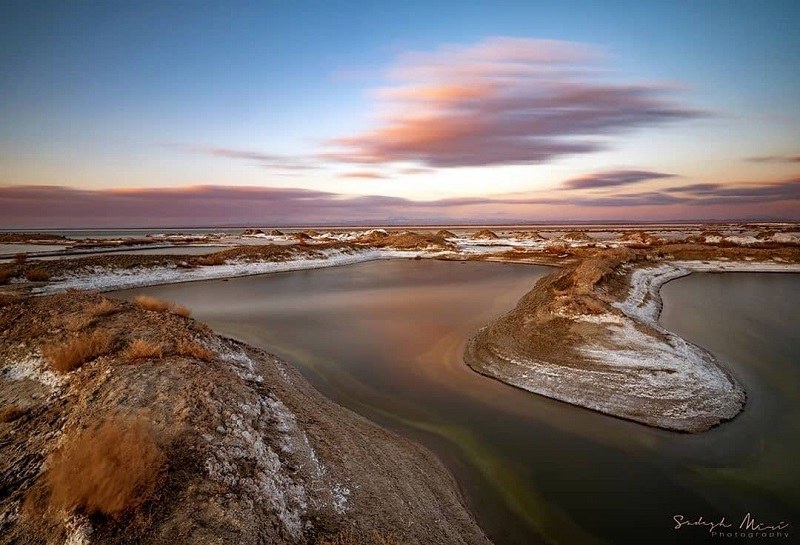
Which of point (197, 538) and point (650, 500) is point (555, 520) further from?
point (197, 538)

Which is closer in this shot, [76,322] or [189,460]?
[189,460]

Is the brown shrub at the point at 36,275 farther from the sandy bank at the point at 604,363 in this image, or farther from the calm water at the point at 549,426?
the sandy bank at the point at 604,363

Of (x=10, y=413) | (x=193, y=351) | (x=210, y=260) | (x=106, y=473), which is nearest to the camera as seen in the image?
(x=106, y=473)

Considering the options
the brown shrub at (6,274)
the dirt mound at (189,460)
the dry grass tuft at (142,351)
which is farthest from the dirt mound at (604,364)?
the brown shrub at (6,274)

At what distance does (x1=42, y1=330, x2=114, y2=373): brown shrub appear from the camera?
862 cm

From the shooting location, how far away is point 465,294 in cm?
2866

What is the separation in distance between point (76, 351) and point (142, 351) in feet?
5.17

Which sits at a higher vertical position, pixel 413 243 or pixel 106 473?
pixel 106 473

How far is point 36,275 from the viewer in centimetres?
2669

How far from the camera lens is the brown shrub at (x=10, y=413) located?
705 cm

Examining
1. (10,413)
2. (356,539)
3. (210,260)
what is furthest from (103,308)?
(210,260)

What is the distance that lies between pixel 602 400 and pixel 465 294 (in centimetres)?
1788

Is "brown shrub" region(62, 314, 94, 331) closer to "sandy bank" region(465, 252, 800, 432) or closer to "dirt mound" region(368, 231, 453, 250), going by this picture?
"sandy bank" region(465, 252, 800, 432)

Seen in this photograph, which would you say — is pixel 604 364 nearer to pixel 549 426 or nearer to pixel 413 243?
pixel 549 426
